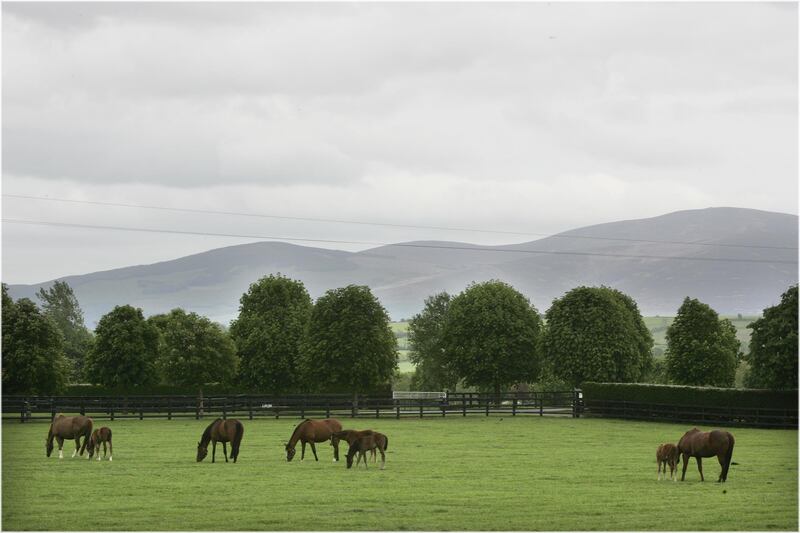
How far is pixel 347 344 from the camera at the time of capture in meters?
51.5

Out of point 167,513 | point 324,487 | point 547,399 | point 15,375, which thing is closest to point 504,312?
point 547,399

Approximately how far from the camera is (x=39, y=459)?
87.0 feet

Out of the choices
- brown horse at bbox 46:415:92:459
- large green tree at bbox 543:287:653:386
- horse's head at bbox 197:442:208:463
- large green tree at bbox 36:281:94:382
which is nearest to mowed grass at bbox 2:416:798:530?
horse's head at bbox 197:442:208:463

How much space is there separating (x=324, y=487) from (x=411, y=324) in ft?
265

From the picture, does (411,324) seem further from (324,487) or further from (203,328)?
(324,487)

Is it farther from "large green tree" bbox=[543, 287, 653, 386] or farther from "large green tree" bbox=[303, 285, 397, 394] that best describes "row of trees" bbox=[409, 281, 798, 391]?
"large green tree" bbox=[303, 285, 397, 394]

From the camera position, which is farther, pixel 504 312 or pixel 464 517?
pixel 504 312

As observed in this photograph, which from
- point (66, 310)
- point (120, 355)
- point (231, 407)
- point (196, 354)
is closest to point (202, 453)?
point (231, 407)

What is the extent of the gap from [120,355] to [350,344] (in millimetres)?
12189

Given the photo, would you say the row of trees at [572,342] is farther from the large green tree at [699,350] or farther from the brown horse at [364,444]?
the brown horse at [364,444]

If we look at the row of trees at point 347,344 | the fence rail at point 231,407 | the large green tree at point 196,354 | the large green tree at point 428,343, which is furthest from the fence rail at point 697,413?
the large green tree at point 428,343

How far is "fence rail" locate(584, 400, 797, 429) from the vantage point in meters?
41.1

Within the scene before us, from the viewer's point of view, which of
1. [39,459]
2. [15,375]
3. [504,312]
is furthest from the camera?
[504,312]

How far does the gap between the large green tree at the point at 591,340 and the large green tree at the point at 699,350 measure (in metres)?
4.07
